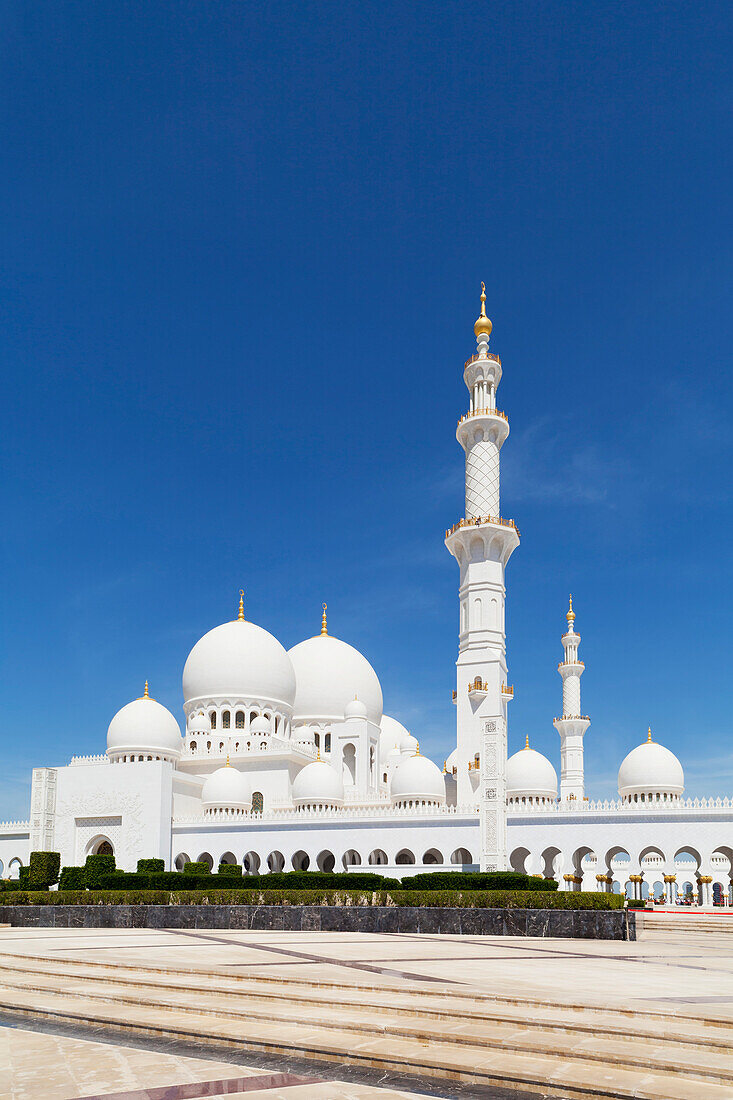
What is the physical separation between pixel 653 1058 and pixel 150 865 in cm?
3232

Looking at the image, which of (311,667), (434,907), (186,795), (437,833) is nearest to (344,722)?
(311,667)

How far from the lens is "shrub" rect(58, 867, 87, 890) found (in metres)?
31.2

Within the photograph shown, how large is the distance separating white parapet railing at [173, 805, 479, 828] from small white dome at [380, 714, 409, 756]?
14109 millimetres

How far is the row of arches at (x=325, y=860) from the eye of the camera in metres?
38.2

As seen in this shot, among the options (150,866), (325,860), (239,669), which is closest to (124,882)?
(150,866)

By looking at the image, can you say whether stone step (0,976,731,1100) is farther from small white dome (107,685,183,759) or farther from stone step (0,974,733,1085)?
small white dome (107,685,183,759)

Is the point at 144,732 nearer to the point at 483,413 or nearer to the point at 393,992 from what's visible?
the point at 483,413

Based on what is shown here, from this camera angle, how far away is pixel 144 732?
45812 mm

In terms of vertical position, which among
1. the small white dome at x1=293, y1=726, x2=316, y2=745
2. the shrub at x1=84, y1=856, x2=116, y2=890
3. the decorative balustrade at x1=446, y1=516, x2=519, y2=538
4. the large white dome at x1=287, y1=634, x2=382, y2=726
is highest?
the decorative balustrade at x1=446, y1=516, x2=519, y2=538

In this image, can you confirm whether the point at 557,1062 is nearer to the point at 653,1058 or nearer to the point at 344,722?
the point at 653,1058

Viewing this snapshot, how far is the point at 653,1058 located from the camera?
20.3 ft

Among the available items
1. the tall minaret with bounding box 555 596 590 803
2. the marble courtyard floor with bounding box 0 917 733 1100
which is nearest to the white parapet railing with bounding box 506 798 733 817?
the tall minaret with bounding box 555 596 590 803

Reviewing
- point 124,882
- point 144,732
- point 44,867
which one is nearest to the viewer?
point 124,882

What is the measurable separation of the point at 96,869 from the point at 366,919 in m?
16.7
